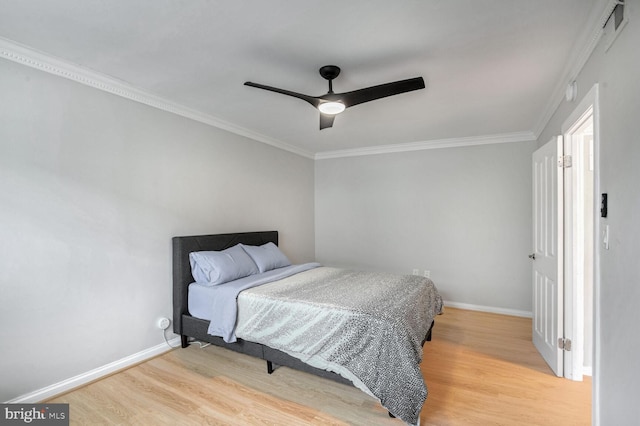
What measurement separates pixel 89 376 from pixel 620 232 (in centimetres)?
365

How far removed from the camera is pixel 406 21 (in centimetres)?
179

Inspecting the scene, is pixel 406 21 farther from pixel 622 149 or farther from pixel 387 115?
pixel 387 115

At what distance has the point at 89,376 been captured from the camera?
245cm

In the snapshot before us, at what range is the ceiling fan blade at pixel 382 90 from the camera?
2043mm

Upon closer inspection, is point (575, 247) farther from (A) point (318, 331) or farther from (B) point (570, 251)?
(A) point (318, 331)

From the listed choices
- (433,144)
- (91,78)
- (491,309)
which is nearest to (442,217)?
(433,144)

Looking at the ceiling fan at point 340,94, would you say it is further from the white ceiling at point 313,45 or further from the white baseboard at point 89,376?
the white baseboard at point 89,376

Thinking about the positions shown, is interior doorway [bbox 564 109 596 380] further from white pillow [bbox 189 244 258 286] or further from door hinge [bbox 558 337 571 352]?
white pillow [bbox 189 244 258 286]

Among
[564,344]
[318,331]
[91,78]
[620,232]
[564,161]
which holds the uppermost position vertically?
[91,78]

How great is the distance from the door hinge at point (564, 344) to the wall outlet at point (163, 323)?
11.7 ft

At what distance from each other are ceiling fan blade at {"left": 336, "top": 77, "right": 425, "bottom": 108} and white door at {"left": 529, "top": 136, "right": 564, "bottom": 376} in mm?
1452

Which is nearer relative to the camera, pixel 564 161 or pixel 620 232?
pixel 620 232

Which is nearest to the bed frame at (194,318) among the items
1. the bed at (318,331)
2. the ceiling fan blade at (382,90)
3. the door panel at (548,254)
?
the bed at (318,331)

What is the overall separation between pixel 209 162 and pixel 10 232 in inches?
71.9
